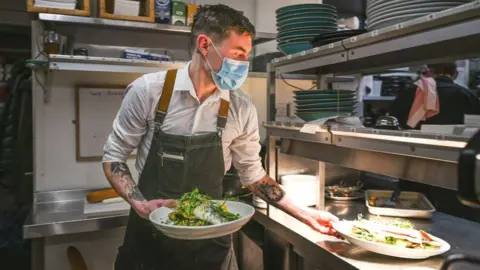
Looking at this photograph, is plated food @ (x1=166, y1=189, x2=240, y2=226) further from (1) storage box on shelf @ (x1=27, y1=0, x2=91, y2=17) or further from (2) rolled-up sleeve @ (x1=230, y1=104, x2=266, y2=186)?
(1) storage box on shelf @ (x1=27, y1=0, x2=91, y2=17)

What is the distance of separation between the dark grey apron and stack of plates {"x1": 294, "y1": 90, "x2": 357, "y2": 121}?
43 cm

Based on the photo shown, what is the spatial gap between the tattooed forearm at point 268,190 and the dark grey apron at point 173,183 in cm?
22

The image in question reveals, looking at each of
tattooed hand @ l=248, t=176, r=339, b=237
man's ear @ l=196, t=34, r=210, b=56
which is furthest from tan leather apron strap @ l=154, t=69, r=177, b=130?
tattooed hand @ l=248, t=176, r=339, b=237

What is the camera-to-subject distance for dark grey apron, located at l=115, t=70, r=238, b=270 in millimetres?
1610

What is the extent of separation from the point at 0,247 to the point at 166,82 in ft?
7.89

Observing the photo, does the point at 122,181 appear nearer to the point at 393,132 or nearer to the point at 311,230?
the point at 311,230

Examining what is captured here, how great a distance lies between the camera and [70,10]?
2291 mm

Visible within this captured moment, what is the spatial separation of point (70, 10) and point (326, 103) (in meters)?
1.62

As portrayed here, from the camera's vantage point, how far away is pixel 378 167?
4.80 ft

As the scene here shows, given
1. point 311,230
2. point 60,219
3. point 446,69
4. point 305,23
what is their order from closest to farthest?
1. point 311,230
2. point 305,23
3. point 60,219
4. point 446,69

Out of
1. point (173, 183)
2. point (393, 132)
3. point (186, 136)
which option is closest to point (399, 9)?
point (393, 132)

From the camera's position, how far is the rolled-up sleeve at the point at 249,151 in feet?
5.81

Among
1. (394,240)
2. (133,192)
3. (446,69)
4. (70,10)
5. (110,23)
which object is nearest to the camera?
(394,240)

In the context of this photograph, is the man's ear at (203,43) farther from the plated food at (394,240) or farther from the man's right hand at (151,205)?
the plated food at (394,240)
